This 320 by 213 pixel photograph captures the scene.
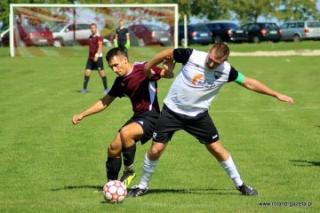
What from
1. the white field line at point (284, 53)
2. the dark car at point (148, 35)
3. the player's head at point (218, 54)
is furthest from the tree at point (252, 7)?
the player's head at point (218, 54)

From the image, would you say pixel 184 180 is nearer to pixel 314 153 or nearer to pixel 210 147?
pixel 210 147

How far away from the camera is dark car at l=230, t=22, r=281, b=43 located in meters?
59.1

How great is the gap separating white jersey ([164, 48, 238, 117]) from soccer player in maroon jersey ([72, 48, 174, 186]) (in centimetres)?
32

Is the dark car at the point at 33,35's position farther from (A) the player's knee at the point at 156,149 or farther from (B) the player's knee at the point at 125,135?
(A) the player's knee at the point at 156,149

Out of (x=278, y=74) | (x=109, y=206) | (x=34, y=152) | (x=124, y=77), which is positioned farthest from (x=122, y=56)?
(x=278, y=74)

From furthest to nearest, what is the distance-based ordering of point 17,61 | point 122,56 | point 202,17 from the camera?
point 202,17
point 17,61
point 122,56

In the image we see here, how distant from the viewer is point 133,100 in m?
9.20

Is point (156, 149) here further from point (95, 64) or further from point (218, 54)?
point (95, 64)

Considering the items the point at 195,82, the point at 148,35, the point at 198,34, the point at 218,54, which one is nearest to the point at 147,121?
the point at 195,82

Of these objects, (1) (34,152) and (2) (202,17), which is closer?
(1) (34,152)

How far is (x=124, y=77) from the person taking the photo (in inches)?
358

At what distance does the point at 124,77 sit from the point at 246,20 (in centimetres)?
6653

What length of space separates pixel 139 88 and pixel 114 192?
51.9 inches

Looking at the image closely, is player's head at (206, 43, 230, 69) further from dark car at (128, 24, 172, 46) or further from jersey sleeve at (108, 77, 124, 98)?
dark car at (128, 24, 172, 46)
